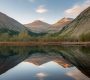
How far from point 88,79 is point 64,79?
3.19 meters

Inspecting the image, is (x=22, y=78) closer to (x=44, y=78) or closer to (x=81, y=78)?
(x=44, y=78)

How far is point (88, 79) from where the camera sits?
102 feet

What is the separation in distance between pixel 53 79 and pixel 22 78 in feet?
14.9

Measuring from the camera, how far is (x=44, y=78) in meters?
33.0

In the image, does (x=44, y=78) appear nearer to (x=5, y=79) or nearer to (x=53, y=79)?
(x=53, y=79)

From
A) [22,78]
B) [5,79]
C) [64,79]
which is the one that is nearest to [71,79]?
[64,79]

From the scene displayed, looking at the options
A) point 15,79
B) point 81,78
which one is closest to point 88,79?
point 81,78

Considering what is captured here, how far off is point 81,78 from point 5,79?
33.9 feet


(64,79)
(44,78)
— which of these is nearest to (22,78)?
(44,78)

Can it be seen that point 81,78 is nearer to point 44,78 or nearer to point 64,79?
point 64,79

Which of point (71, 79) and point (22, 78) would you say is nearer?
point (71, 79)

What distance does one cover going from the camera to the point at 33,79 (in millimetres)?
32625

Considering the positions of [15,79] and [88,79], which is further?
[15,79]

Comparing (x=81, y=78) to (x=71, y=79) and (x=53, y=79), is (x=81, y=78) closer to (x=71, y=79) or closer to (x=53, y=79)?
(x=71, y=79)
